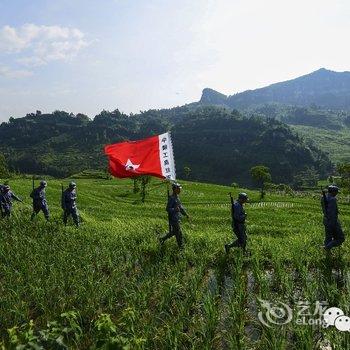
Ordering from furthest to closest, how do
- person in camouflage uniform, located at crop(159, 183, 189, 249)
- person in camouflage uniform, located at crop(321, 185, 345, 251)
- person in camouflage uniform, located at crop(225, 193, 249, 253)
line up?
person in camouflage uniform, located at crop(159, 183, 189, 249), person in camouflage uniform, located at crop(225, 193, 249, 253), person in camouflage uniform, located at crop(321, 185, 345, 251)

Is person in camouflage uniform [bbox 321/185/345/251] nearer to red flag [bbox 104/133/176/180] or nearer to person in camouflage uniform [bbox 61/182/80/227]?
red flag [bbox 104/133/176/180]

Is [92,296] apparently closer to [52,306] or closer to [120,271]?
[52,306]

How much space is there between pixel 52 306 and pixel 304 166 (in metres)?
195

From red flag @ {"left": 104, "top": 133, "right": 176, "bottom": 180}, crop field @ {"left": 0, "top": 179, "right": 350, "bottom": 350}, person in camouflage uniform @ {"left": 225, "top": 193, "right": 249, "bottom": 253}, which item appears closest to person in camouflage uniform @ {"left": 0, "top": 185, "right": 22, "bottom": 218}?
crop field @ {"left": 0, "top": 179, "right": 350, "bottom": 350}

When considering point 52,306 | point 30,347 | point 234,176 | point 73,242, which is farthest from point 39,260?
point 234,176

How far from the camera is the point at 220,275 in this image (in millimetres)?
13547

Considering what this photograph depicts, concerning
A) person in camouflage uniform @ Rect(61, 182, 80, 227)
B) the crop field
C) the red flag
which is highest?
the red flag

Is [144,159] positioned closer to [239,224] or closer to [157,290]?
[239,224]

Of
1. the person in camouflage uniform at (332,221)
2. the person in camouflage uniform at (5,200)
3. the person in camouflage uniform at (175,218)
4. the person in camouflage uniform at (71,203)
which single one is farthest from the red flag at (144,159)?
the person in camouflage uniform at (5,200)

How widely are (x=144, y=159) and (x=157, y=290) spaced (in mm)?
5852

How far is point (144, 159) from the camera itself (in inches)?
643

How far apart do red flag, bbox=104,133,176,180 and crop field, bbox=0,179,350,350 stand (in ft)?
9.51

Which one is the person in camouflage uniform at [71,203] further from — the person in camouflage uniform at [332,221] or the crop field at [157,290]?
the person in camouflage uniform at [332,221]

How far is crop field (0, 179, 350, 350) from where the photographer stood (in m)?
8.22
